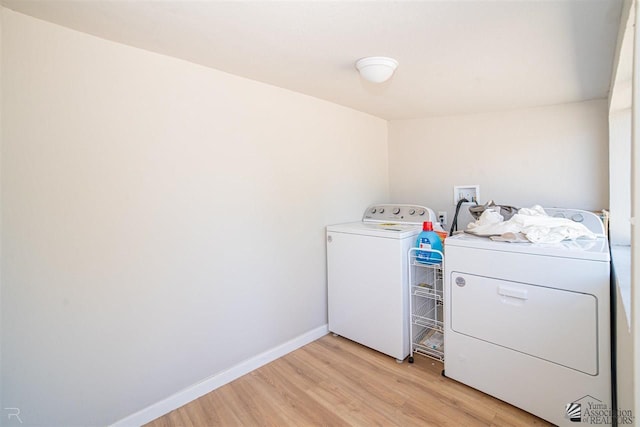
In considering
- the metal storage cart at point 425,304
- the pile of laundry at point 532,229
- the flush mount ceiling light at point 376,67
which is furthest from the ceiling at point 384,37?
the metal storage cart at point 425,304

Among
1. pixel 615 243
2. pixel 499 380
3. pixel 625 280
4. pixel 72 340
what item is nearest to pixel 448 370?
pixel 499 380

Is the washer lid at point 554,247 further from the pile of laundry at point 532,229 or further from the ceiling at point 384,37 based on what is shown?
the ceiling at point 384,37

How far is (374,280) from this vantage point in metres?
2.12

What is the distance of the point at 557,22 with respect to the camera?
1182 mm

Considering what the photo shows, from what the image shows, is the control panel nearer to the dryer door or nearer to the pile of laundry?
the pile of laundry

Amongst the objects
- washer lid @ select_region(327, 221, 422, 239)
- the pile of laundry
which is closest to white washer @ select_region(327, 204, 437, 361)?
washer lid @ select_region(327, 221, 422, 239)

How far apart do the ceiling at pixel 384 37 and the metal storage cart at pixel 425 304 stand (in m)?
1.12

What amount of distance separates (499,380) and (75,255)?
7.11ft

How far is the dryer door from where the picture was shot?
1369mm

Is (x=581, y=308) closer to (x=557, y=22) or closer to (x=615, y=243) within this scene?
(x=615, y=243)

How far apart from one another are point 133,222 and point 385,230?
1504mm

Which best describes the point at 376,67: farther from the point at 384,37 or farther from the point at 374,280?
the point at 374,280

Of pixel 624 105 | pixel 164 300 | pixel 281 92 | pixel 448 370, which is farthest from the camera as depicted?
pixel 281 92

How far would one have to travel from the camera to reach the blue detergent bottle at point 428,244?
6.43 ft
